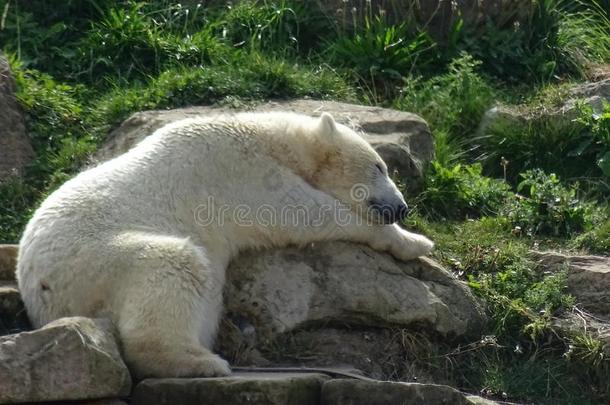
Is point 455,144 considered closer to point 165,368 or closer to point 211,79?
point 211,79

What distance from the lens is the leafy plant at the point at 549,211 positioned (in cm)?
943

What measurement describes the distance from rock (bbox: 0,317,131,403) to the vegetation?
241 centimetres

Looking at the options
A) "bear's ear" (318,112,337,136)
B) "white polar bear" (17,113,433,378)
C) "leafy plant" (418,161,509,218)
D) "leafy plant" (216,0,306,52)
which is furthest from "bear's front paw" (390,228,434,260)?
"leafy plant" (216,0,306,52)

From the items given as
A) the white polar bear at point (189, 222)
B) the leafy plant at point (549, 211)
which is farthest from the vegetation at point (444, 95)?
the white polar bear at point (189, 222)

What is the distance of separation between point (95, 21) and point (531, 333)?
5.14 meters

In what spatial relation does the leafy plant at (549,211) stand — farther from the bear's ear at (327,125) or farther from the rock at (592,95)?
the bear's ear at (327,125)

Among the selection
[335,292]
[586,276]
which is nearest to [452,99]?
[586,276]

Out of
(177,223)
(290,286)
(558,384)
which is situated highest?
(177,223)

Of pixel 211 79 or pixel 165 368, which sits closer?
pixel 165 368

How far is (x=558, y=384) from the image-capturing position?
8.02 meters

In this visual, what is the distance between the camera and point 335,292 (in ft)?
25.4

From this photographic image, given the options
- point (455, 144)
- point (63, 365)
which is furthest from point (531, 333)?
point (63, 365)

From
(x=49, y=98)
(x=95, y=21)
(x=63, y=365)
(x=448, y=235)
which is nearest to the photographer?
(x=63, y=365)

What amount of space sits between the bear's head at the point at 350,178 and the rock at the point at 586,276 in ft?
4.59
